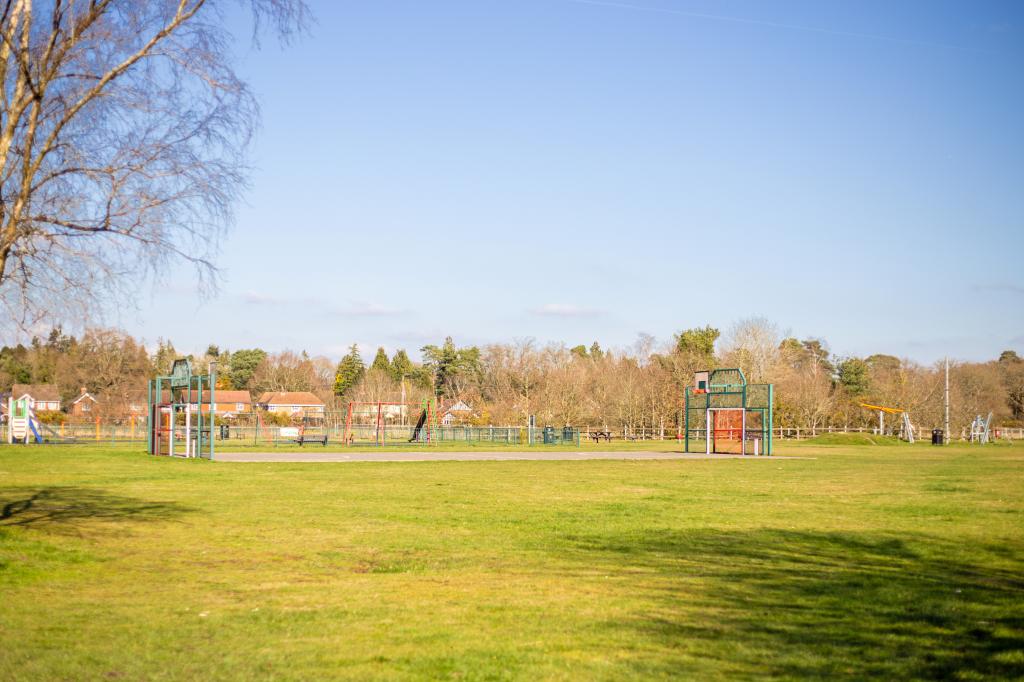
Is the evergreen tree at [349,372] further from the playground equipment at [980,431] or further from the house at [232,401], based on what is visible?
the playground equipment at [980,431]

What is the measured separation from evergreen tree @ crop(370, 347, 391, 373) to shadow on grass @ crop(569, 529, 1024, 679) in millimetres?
149380

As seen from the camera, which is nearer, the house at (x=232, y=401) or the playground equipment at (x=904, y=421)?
the playground equipment at (x=904, y=421)

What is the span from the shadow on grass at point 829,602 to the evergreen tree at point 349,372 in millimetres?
133750

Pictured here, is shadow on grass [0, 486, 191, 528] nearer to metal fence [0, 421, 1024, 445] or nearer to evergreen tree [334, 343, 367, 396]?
metal fence [0, 421, 1024, 445]

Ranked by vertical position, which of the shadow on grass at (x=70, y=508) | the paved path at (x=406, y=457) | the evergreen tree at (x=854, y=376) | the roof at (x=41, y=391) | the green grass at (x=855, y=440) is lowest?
the green grass at (x=855, y=440)

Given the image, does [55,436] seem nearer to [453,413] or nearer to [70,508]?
[70,508]

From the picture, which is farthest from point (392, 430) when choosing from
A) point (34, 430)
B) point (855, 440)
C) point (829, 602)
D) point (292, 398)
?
point (292, 398)

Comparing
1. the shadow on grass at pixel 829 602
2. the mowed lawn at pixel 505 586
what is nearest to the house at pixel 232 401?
the mowed lawn at pixel 505 586

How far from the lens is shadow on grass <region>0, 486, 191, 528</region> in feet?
51.8

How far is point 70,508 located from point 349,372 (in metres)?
132

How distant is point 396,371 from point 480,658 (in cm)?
15666

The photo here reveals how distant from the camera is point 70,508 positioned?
17.7 metres

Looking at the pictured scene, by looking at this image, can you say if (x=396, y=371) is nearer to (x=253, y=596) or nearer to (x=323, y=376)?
(x=323, y=376)

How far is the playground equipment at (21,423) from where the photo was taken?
50062 millimetres
